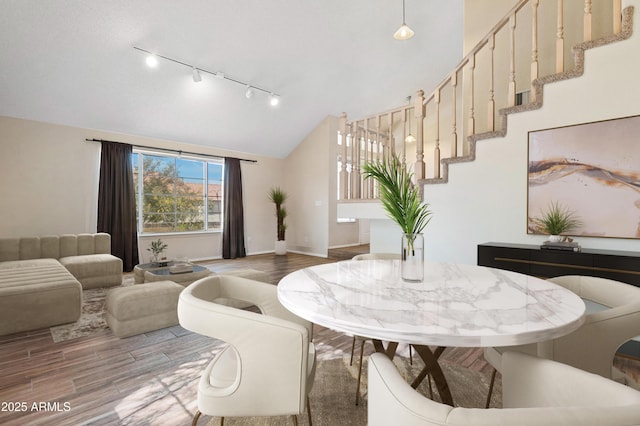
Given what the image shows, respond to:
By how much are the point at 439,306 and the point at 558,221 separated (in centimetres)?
223

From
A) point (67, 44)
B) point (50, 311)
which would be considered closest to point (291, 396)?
point (50, 311)

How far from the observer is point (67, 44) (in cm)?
365

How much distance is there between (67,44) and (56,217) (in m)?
2.64

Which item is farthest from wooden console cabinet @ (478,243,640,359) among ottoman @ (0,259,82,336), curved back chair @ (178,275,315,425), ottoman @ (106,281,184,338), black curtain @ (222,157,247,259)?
black curtain @ (222,157,247,259)

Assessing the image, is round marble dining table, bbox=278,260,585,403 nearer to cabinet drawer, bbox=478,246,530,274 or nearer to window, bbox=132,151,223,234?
cabinet drawer, bbox=478,246,530,274

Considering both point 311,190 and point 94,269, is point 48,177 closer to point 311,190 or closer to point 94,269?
point 94,269

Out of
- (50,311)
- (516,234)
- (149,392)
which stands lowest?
(149,392)

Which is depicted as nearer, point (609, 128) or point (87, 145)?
point (609, 128)

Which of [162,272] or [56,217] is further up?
[56,217]

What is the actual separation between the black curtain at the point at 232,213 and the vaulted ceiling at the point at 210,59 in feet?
1.74

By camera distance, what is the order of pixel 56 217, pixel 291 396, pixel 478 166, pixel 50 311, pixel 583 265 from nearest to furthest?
pixel 291 396, pixel 583 265, pixel 50 311, pixel 478 166, pixel 56 217

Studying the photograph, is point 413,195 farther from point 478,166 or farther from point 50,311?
point 50,311

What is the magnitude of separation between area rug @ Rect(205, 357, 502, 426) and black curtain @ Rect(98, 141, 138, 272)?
458cm

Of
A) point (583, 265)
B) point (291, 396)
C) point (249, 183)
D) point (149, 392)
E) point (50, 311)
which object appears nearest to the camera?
point (291, 396)
